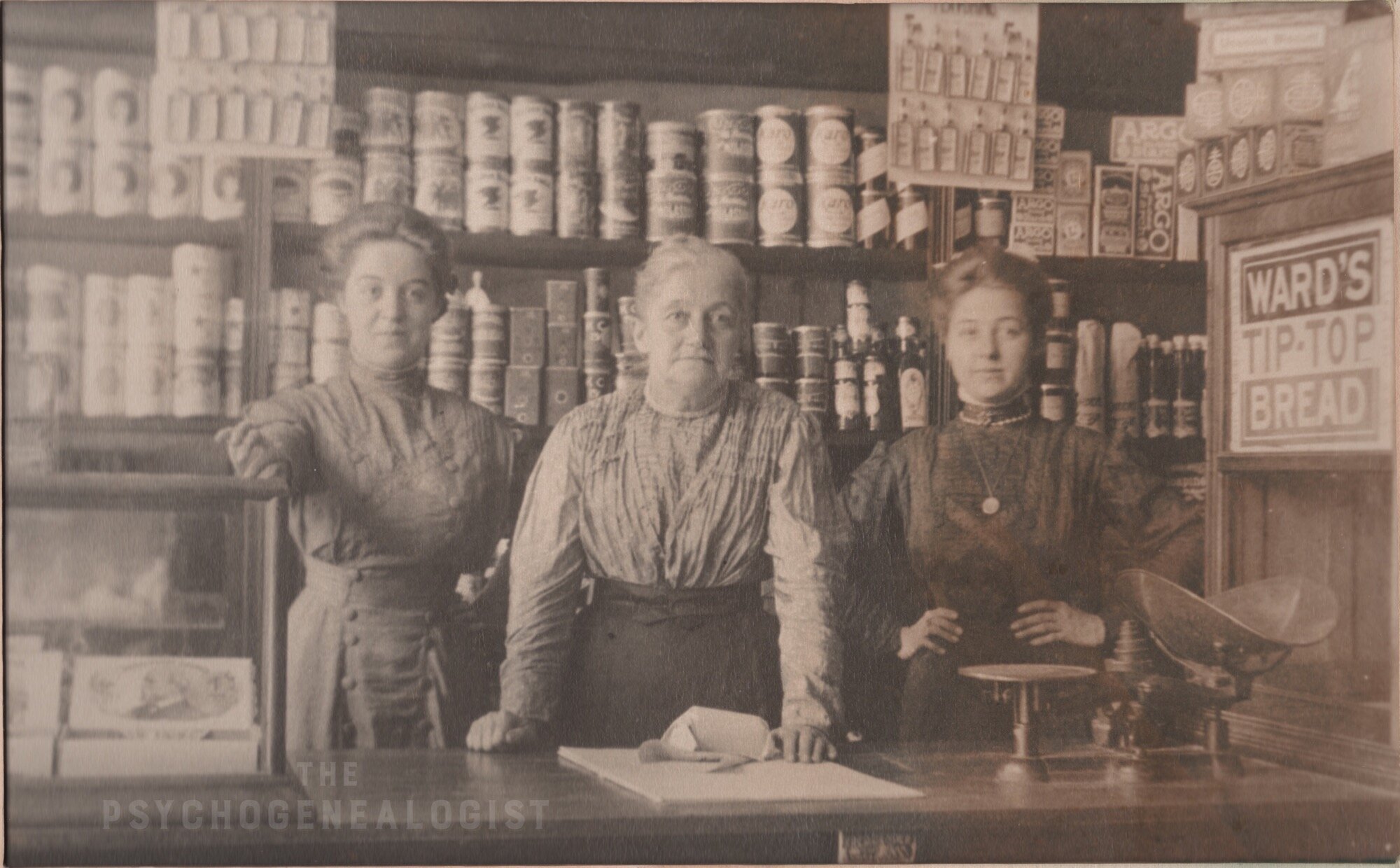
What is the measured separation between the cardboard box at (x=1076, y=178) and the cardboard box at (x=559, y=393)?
0.93m

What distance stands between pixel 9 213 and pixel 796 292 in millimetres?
1302

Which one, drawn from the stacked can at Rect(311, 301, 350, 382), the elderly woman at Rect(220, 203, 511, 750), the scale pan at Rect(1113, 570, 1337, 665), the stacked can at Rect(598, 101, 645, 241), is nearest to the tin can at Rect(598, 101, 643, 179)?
the stacked can at Rect(598, 101, 645, 241)

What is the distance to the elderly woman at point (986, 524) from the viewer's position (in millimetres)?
2289

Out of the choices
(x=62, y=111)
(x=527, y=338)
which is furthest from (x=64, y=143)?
(x=527, y=338)

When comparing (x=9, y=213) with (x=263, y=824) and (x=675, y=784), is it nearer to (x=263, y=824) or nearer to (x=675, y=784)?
(x=263, y=824)

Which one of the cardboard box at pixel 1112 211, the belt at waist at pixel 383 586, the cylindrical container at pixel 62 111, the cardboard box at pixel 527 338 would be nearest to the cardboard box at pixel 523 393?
the cardboard box at pixel 527 338

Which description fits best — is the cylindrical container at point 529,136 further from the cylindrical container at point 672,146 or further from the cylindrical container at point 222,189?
the cylindrical container at point 222,189

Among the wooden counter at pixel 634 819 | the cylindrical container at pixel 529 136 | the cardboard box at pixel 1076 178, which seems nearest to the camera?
the wooden counter at pixel 634 819

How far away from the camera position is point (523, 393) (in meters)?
2.22

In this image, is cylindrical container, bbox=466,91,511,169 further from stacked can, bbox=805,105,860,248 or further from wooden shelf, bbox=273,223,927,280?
stacked can, bbox=805,105,860,248

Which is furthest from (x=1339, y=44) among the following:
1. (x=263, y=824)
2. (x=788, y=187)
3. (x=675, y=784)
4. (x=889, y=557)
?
(x=263, y=824)

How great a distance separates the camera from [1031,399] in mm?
2332

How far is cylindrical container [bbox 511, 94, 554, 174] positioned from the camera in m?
2.25

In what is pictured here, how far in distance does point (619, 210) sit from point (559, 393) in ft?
1.09
